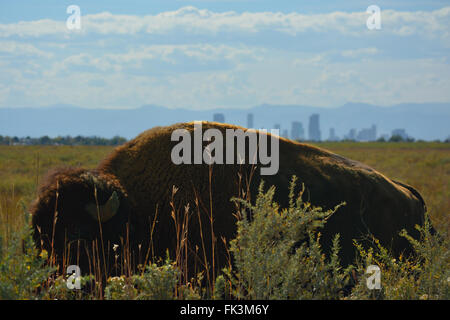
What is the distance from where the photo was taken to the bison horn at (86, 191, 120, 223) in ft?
16.7

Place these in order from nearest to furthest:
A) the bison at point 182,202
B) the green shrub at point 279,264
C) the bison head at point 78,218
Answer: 1. the green shrub at point 279,264
2. the bison head at point 78,218
3. the bison at point 182,202

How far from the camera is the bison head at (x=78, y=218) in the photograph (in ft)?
16.4

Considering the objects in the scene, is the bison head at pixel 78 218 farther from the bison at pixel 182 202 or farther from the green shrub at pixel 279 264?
the green shrub at pixel 279 264

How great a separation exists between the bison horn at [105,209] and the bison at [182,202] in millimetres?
11

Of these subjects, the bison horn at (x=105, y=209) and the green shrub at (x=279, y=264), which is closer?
the green shrub at (x=279, y=264)

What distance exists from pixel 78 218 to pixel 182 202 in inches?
47.5

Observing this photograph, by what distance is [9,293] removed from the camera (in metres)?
3.50

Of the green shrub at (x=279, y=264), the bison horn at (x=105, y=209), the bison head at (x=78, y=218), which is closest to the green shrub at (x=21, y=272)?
the bison head at (x=78, y=218)

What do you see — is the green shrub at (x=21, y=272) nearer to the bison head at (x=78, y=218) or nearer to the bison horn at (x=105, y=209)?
the bison head at (x=78, y=218)

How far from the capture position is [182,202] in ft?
18.7

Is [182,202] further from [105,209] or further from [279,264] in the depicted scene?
[279,264]

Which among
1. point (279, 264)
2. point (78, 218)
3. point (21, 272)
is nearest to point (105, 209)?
point (78, 218)

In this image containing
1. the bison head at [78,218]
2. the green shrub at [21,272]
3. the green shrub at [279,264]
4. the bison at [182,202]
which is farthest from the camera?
the bison at [182,202]

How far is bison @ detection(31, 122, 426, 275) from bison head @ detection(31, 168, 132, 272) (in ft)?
0.03
